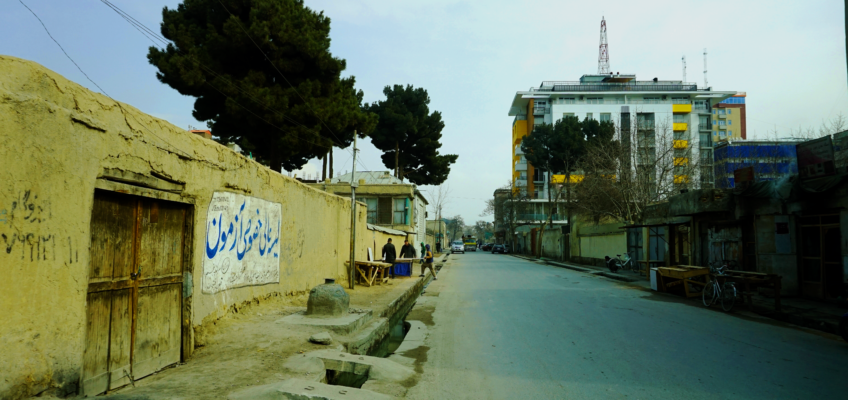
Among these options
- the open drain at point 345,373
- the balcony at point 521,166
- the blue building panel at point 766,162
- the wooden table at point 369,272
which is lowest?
the open drain at point 345,373

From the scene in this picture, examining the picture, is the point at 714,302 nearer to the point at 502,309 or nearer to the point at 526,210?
the point at 502,309

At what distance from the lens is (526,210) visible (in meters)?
78.7

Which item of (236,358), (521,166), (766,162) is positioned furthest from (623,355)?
(521,166)

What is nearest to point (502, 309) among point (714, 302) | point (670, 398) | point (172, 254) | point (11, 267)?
point (714, 302)

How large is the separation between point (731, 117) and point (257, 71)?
120972mm

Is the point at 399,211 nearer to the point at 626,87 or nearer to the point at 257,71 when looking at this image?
the point at 257,71

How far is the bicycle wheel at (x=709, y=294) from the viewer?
44.6ft

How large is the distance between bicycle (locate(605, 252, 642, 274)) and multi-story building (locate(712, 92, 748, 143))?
98.7m

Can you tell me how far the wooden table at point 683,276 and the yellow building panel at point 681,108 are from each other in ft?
246

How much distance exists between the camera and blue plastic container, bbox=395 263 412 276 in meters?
21.9

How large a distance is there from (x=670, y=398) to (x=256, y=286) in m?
7.19

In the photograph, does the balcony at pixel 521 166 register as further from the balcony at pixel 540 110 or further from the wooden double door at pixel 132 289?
the wooden double door at pixel 132 289

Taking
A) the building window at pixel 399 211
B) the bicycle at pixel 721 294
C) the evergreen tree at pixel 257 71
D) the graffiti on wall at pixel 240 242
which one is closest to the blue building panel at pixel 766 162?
the building window at pixel 399 211

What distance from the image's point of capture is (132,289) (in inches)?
209
